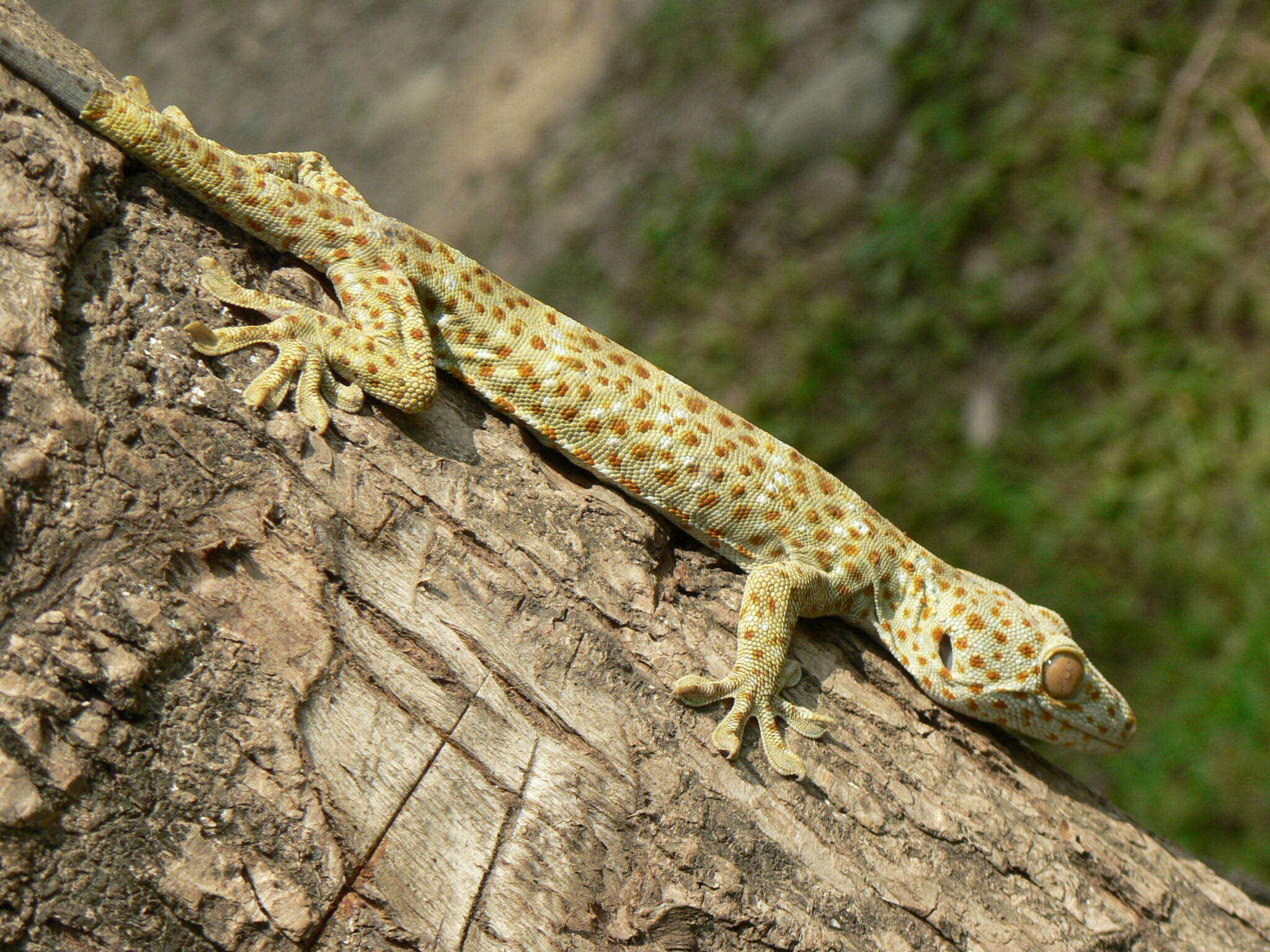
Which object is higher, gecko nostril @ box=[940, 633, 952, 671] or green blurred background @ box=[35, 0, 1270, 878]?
green blurred background @ box=[35, 0, 1270, 878]

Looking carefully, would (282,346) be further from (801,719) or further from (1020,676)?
(1020,676)

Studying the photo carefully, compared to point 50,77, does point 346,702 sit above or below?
below

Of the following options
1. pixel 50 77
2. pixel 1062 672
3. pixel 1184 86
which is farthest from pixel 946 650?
pixel 1184 86

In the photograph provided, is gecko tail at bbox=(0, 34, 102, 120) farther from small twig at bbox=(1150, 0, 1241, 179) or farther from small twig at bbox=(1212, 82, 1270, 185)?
small twig at bbox=(1212, 82, 1270, 185)

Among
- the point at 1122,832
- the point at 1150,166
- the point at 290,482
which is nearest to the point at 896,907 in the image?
the point at 1122,832

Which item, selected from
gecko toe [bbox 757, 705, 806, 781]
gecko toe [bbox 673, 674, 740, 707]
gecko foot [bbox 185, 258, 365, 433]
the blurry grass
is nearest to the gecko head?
gecko toe [bbox 757, 705, 806, 781]

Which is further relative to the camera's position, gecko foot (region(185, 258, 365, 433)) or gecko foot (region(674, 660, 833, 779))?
gecko foot (region(674, 660, 833, 779))

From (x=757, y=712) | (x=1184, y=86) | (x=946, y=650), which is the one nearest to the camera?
(x=757, y=712)

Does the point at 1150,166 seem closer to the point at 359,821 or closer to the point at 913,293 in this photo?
the point at 913,293

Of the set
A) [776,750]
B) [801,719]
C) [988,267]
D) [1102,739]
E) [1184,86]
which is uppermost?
[1184,86]
